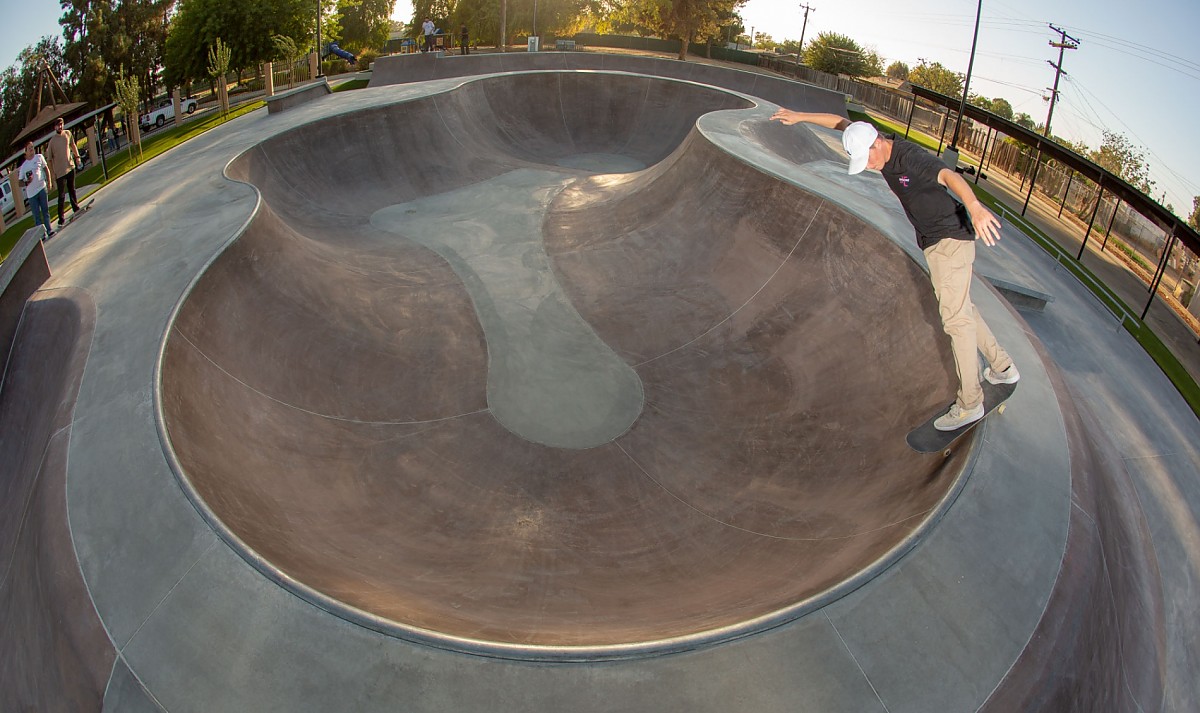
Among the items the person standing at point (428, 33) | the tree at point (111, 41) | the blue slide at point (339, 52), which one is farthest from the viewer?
the tree at point (111, 41)

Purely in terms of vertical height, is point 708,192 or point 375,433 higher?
point 708,192

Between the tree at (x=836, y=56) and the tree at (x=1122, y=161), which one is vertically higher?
the tree at (x=836, y=56)

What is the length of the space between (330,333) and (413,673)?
619 centimetres

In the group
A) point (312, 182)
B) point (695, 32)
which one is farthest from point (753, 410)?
point (695, 32)

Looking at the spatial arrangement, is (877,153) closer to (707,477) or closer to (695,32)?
(707,477)

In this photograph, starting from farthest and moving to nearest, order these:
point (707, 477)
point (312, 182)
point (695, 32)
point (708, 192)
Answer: point (695, 32) → point (312, 182) → point (708, 192) → point (707, 477)

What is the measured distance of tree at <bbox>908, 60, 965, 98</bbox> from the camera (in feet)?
322

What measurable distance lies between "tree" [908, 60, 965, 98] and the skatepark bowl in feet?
339

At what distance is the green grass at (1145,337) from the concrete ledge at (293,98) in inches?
737

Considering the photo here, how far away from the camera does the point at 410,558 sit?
5.85 metres

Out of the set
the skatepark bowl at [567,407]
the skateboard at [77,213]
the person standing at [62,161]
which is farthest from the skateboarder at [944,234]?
the person standing at [62,161]

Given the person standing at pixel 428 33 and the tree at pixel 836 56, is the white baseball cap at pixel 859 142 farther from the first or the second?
the tree at pixel 836 56

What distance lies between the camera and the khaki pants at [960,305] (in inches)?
222

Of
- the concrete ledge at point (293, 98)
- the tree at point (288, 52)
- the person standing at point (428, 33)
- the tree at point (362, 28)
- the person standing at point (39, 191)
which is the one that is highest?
the tree at point (362, 28)
